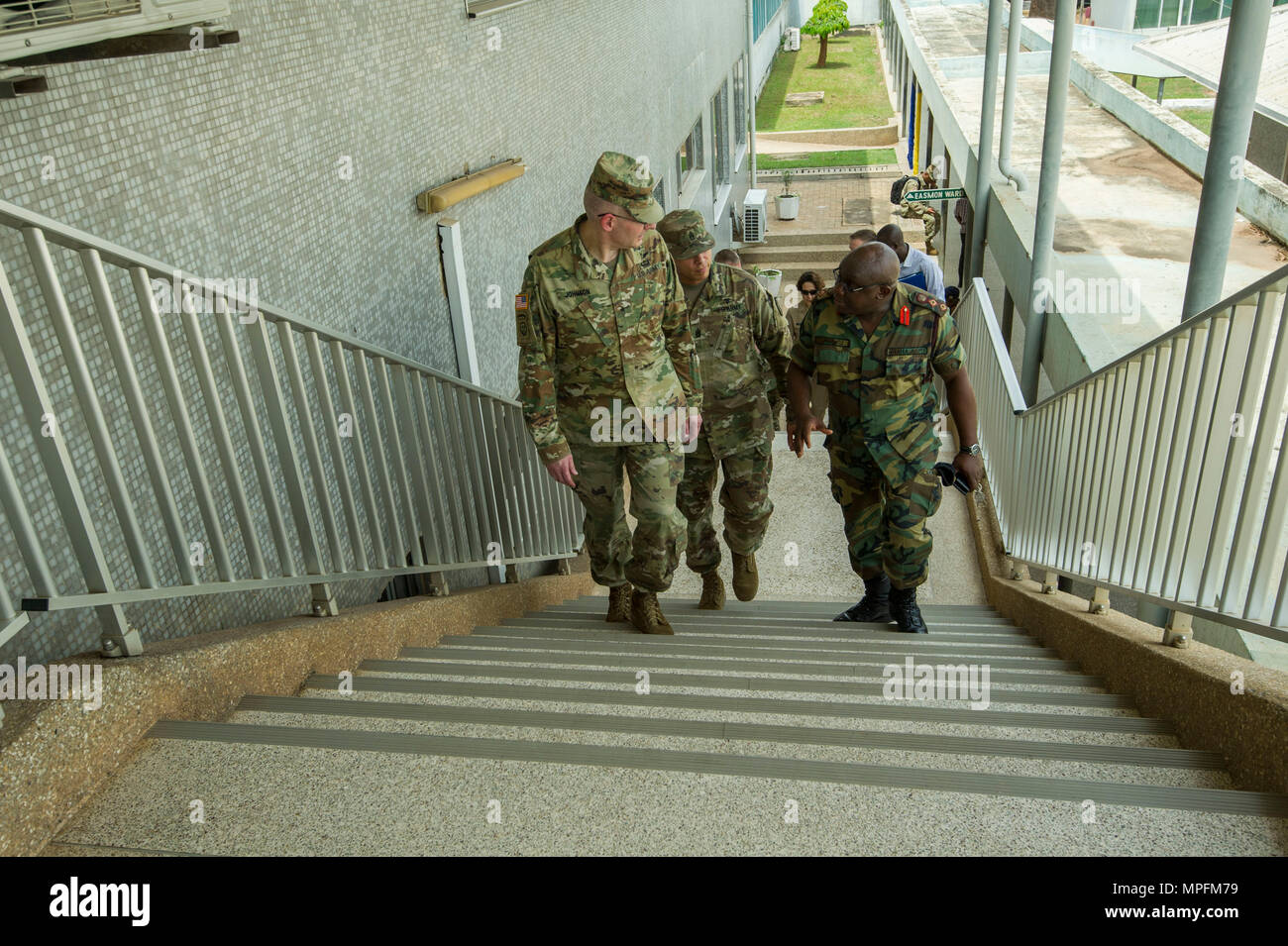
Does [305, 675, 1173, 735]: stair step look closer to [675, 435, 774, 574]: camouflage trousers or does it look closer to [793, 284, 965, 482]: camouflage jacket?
Result: [793, 284, 965, 482]: camouflage jacket

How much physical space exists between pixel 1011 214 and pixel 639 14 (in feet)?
14.9

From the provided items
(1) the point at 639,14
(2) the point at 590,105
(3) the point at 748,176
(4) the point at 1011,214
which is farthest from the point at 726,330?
(3) the point at 748,176

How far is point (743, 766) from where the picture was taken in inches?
83.0

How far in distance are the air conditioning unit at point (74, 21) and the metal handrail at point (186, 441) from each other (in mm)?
308

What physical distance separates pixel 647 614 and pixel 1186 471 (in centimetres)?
217

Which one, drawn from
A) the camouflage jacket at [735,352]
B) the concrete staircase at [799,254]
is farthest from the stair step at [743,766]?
the concrete staircase at [799,254]

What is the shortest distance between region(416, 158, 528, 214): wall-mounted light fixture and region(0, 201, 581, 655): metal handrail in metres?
0.82

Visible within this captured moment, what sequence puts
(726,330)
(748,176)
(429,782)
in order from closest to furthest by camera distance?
1. (429,782)
2. (726,330)
3. (748,176)

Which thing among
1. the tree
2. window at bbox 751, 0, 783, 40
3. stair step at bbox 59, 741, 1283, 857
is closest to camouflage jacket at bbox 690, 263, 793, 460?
stair step at bbox 59, 741, 1283, 857

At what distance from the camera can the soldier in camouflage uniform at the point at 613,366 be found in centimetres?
361

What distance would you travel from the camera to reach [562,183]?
693 cm

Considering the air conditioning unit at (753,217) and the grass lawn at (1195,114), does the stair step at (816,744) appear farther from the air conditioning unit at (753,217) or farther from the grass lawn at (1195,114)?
the grass lawn at (1195,114)

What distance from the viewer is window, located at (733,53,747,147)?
20.0m
